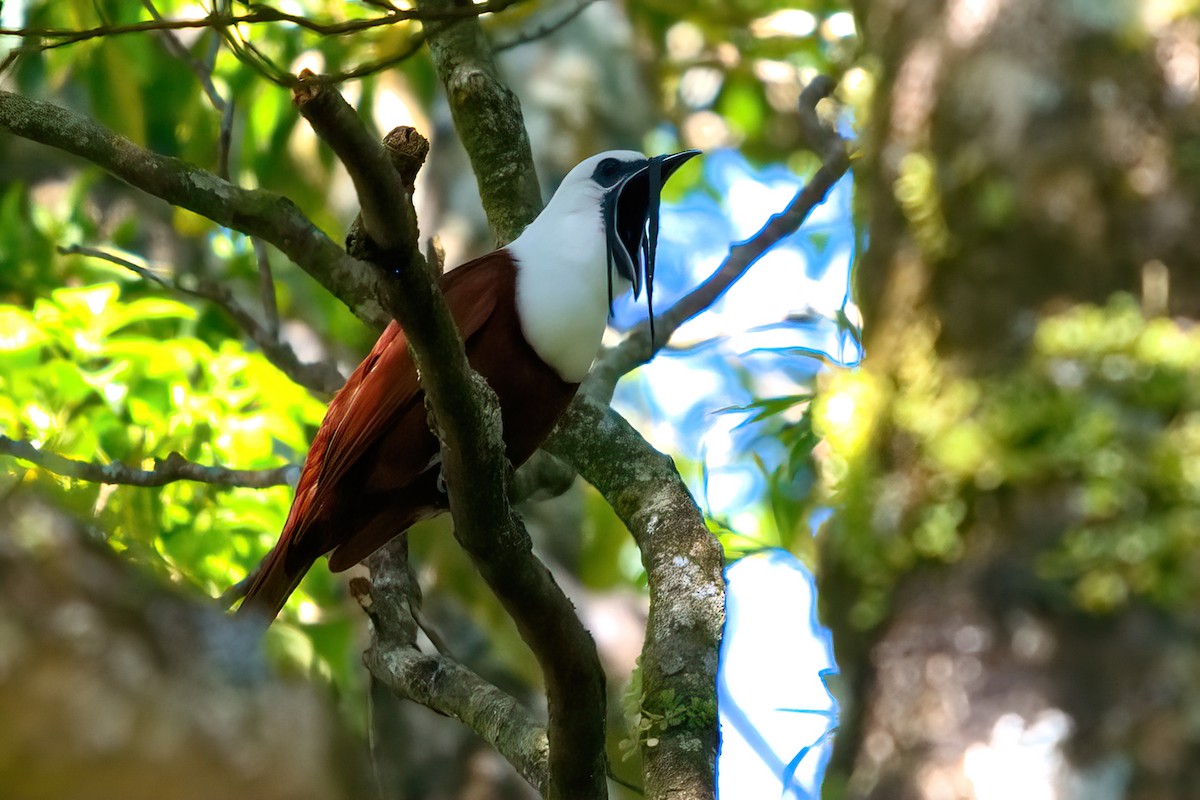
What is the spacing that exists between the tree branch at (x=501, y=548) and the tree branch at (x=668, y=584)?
0.90 feet

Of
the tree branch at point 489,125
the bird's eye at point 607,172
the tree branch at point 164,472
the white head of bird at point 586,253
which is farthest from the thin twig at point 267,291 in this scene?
the bird's eye at point 607,172

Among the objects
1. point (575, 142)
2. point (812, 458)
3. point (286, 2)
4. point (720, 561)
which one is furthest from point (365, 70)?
point (575, 142)

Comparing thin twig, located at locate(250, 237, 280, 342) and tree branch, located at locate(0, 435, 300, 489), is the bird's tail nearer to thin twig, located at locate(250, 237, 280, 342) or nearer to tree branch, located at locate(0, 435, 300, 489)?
tree branch, located at locate(0, 435, 300, 489)

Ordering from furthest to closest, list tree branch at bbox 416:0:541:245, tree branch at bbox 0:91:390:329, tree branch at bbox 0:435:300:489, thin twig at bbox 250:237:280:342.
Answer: thin twig at bbox 250:237:280:342
tree branch at bbox 416:0:541:245
tree branch at bbox 0:435:300:489
tree branch at bbox 0:91:390:329

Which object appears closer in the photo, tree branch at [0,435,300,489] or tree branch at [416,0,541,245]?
tree branch at [0,435,300,489]

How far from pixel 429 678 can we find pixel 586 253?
96cm

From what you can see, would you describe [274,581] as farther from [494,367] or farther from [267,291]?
[267,291]

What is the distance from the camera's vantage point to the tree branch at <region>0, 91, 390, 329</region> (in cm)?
176

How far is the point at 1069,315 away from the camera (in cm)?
223

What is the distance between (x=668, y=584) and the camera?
2578mm

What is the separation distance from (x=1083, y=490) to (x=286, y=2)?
4.23 metres

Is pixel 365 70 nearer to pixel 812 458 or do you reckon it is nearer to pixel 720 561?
pixel 720 561

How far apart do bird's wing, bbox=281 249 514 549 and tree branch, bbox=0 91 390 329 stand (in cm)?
52

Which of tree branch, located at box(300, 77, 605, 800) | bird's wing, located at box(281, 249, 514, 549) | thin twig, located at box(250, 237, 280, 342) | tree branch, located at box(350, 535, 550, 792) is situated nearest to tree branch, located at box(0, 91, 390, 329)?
tree branch, located at box(300, 77, 605, 800)
